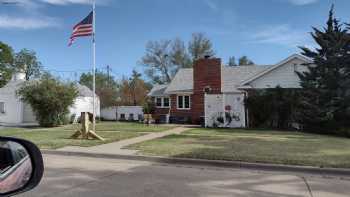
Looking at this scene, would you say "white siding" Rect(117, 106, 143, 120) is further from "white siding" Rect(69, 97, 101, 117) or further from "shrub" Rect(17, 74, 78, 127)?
"shrub" Rect(17, 74, 78, 127)

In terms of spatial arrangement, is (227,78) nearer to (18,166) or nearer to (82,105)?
(82,105)

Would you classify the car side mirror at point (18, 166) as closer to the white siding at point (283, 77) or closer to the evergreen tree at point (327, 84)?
the evergreen tree at point (327, 84)

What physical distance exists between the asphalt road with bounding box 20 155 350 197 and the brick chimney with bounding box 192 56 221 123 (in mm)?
22628

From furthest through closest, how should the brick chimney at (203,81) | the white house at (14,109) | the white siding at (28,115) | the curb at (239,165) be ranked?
the white siding at (28,115)
the white house at (14,109)
the brick chimney at (203,81)
the curb at (239,165)

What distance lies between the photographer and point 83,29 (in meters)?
19.8

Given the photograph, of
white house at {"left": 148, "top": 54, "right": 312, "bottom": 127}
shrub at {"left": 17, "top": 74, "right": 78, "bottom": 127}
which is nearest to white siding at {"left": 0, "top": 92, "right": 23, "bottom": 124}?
shrub at {"left": 17, "top": 74, "right": 78, "bottom": 127}

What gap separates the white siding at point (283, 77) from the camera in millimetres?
26875

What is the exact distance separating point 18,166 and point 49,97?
24.8 metres

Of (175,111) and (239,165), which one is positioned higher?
(175,111)

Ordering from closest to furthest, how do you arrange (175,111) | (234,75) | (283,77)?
(283,77), (234,75), (175,111)

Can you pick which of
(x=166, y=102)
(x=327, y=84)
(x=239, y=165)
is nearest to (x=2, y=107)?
(x=166, y=102)

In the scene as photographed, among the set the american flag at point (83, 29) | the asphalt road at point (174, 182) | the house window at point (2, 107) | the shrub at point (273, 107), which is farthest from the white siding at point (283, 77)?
the house window at point (2, 107)

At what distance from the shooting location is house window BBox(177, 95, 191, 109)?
33.8 meters

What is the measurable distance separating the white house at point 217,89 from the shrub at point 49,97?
968cm
